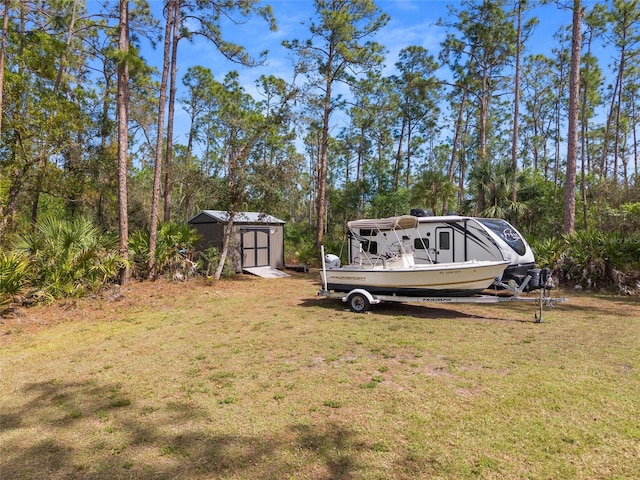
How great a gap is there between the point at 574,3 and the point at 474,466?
54.3ft

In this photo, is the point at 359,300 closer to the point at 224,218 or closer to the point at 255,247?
the point at 224,218

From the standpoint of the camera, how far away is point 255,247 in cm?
1761

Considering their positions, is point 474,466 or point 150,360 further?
point 150,360

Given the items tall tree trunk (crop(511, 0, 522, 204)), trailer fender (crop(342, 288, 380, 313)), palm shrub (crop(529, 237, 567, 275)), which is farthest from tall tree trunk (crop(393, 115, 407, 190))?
trailer fender (crop(342, 288, 380, 313))

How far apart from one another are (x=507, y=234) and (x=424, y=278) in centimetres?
464

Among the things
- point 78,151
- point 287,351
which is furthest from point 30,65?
point 287,351

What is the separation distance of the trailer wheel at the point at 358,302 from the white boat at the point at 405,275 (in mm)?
257

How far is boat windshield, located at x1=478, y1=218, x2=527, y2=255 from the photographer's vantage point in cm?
1147

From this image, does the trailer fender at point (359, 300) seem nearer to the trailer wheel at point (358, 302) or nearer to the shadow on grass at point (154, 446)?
the trailer wheel at point (358, 302)

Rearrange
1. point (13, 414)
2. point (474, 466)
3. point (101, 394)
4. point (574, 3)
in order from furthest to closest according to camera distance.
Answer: point (574, 3), point (101, 394), point (13, 414), point (474, 466)

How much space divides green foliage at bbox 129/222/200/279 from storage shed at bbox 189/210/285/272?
1824 mm

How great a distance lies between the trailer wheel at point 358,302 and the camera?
9164 millimetres

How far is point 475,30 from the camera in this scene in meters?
22.5

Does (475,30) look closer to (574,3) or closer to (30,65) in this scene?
(574,3)
